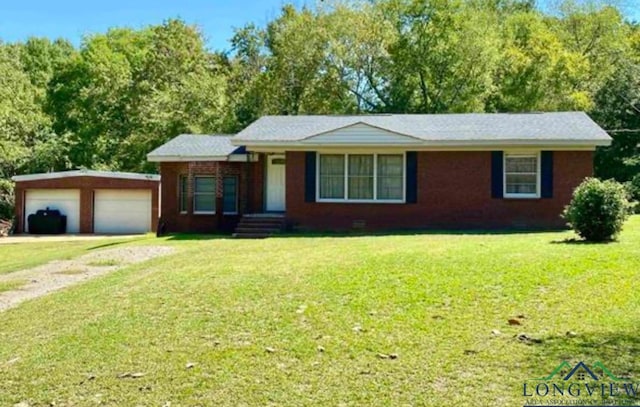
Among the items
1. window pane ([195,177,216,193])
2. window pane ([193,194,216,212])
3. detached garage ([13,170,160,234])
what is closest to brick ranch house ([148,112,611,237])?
window pane ([195,177,216,193])

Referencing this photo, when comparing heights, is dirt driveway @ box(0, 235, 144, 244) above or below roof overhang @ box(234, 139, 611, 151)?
below

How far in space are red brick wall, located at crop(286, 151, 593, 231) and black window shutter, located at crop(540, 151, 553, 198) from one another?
12 cm

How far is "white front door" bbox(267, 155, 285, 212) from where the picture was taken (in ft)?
63.3

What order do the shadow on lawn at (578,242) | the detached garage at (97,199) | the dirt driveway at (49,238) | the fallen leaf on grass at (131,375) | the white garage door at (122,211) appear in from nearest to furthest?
the fallen leaf on grass at (131,375), the shadow on lawn at (578,242), the dirt driveway at (49,238), the detached garage at (97,199), the white garage door at (122,211)

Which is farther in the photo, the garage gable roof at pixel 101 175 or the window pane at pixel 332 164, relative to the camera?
the garage gable roof at pixel 101 175

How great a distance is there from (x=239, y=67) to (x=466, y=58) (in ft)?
43.7

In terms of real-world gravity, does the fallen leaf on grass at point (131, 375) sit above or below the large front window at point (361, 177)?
below

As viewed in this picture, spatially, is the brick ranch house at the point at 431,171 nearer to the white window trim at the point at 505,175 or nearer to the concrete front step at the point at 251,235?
the white window trim at the point at 505,175

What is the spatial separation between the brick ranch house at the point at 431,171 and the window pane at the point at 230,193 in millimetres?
1512

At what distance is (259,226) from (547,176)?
27.6 feet

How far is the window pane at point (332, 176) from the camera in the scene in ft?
57.5

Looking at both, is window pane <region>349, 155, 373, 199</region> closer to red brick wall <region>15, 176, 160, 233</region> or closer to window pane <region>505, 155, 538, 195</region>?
window pane <region>505, 155, 538, 195</region>

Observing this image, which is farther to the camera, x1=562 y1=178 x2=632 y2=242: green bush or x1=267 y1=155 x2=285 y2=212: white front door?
x1=267 y1=155 x2=285 y2=212: white front door
